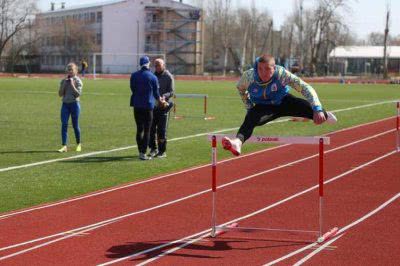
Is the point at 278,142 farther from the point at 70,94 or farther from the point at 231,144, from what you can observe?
the point at 70,94

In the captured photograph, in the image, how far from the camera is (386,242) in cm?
840

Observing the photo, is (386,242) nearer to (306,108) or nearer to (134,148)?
(306,108)

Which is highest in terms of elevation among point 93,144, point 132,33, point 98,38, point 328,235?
point 132,33

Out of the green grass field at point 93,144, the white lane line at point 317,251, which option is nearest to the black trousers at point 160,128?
the green grass field at point 93,144

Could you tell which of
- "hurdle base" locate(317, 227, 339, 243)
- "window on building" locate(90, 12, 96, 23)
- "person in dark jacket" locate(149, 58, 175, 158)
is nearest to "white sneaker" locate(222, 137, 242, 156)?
"hurdle base" locate(317, 227, 339, 243)

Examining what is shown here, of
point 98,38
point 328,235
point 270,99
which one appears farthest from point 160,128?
point 98,38

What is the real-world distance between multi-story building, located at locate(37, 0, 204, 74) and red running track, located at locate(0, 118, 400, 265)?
318ft

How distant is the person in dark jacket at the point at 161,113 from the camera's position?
51.9 ft

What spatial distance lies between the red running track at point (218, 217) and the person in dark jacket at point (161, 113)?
178 centimetres

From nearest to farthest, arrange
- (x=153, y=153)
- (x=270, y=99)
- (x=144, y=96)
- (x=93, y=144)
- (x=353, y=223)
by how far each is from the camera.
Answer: (x=270, y=99) < (x=353, y=223) < (x=144, y=96) < (x=153, y=153) < (x=93, y=144)

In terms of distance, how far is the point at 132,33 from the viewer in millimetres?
111375

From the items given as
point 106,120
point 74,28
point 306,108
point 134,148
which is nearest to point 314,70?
point 74,28

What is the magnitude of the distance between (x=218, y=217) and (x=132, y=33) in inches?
4058

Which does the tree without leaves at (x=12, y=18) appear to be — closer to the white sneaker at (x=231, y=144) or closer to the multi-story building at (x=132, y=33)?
the multi-story building at (x=132, y=33)
